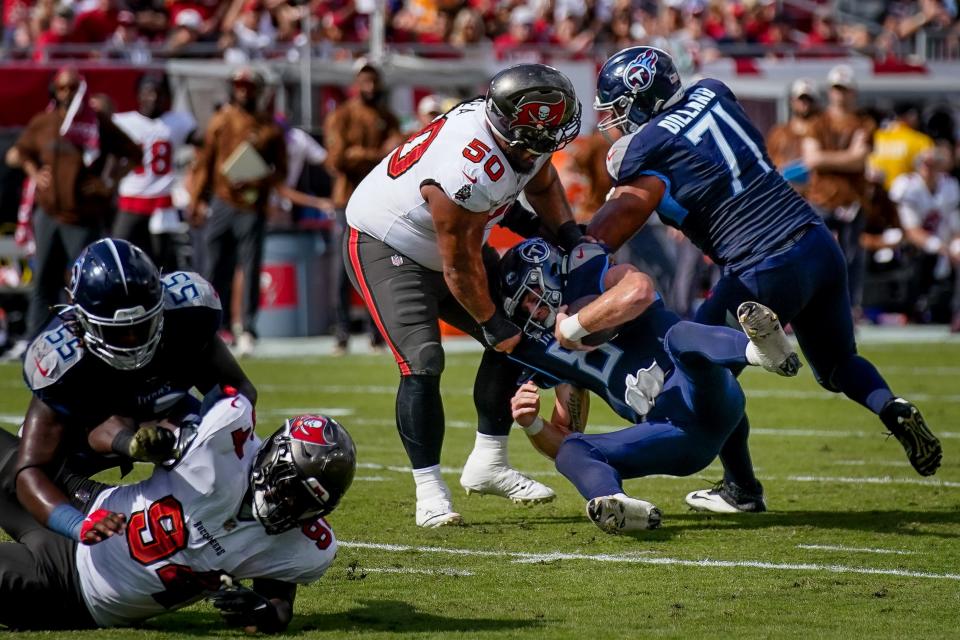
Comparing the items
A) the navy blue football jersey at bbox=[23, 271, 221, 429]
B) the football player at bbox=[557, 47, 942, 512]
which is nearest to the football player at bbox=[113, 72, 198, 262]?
the football player at bbox=[557, 47, 942, 512]

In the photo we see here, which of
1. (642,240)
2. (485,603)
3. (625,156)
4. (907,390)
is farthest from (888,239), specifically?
(485,603)

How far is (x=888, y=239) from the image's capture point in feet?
46.4

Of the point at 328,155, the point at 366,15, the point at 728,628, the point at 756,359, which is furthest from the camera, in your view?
the point at 366,15

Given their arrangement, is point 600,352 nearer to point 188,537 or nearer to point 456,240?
point 456,240

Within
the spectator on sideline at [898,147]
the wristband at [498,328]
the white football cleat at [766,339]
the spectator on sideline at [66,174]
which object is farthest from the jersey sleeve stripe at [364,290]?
the spectator on sideline at [898,147]

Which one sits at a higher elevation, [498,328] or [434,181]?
[434,181]

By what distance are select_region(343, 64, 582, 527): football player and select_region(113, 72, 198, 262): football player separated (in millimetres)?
6021

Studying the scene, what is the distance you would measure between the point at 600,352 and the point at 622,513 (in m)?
0.89

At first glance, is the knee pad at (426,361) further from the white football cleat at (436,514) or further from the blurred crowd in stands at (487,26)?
the blurred crowd in stands at (487,26)

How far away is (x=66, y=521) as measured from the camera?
388 centimetres

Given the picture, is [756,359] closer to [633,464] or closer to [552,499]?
[633,464]

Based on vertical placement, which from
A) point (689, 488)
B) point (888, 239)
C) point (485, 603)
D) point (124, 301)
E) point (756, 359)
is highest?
point (124, 301)

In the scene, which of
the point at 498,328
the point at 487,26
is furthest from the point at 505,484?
the point at 487,26

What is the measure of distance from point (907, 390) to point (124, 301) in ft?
20.6
